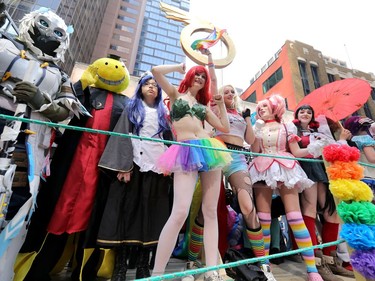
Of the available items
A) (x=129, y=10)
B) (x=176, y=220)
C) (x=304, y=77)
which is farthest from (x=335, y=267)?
(x=129, y=10)

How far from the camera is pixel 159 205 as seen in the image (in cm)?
162

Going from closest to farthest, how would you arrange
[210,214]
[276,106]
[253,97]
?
[210,214], [276,106], [253,97]

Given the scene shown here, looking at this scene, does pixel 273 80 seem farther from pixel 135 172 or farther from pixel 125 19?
pixel 125 19

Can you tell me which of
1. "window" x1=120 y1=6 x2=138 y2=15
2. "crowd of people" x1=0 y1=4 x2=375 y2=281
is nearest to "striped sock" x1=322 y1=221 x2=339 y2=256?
"crowd of people" x1=0 y1=4 x2=375 y2=281

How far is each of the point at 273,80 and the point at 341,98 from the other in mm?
16182

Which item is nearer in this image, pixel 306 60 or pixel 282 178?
pixel 282 178

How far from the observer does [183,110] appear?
1.52 meters

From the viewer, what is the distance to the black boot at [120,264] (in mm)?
1387

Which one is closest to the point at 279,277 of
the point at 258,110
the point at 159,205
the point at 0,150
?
the point at 159,205

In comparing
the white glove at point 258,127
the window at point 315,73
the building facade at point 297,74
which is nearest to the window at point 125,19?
the building facade at point 297,74

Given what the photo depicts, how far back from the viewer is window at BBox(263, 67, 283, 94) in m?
16.0

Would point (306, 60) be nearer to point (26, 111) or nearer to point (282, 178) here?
point (282, 178)

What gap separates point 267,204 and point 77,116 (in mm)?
1883

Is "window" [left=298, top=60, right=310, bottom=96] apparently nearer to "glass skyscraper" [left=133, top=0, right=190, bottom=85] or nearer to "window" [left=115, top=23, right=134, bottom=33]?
"glass skyscraper" [left=133, top=0, right=190, bottom=85]
